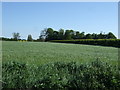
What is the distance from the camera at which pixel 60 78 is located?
4309 mm

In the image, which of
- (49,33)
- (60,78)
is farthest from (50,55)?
(49,33)

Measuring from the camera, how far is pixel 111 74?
172 inches

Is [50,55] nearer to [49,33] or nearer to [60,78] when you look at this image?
[60,78]

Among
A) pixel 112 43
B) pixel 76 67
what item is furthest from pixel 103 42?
pixel 76 67

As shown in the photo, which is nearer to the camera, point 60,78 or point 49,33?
point 60,78

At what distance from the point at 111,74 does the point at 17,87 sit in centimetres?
201

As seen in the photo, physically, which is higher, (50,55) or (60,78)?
(50,55)

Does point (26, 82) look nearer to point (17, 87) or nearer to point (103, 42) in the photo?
point (17, 87)

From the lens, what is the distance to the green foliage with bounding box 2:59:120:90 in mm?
4098

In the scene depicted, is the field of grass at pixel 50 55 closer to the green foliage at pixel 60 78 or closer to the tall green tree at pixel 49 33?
the green foliage at pixel 60 78

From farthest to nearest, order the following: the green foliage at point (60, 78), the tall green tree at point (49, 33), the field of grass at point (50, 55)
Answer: the tall green tree at point (49, 33), the field of grass at point (50, 55), the green foliage at point (60, 78)

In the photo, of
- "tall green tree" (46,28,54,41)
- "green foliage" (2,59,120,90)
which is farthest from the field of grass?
"tall green tree" (46,28,54,41)

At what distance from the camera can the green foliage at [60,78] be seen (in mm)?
4098

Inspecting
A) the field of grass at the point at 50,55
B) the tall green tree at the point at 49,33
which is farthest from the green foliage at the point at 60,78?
the tall green tree at the point at 49,33
